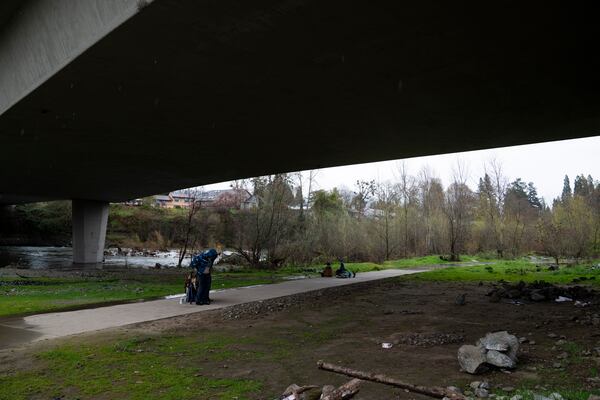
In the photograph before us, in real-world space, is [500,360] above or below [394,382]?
above

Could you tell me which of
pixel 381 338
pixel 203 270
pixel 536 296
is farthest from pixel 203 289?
pixel 536 296

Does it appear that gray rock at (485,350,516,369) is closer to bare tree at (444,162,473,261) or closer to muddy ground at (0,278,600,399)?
muddy ground at (0,278,600,399)

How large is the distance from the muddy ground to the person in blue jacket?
125cm

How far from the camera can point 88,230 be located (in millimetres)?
36438

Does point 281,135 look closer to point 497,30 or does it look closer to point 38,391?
point 497,30

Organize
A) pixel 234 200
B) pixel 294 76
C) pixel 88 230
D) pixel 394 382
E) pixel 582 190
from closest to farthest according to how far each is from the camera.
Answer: pixel 394 382, pixel 294 76, pixel 234 200, pixel 88 230, pixel 582 190

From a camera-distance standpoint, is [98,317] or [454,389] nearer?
[454,389]

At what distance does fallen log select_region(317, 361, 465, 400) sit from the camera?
4.79 m

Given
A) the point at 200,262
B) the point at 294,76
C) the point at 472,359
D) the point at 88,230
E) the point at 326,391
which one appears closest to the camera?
the point at 326,391

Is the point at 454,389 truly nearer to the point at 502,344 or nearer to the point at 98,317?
the point at 502,344

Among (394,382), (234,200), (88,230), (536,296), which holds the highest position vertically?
(234,200)

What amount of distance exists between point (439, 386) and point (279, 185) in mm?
26198

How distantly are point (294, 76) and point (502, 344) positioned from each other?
6.56 meters

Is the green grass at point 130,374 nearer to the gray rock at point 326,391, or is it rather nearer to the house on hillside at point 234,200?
the gray rock at point 326,391
